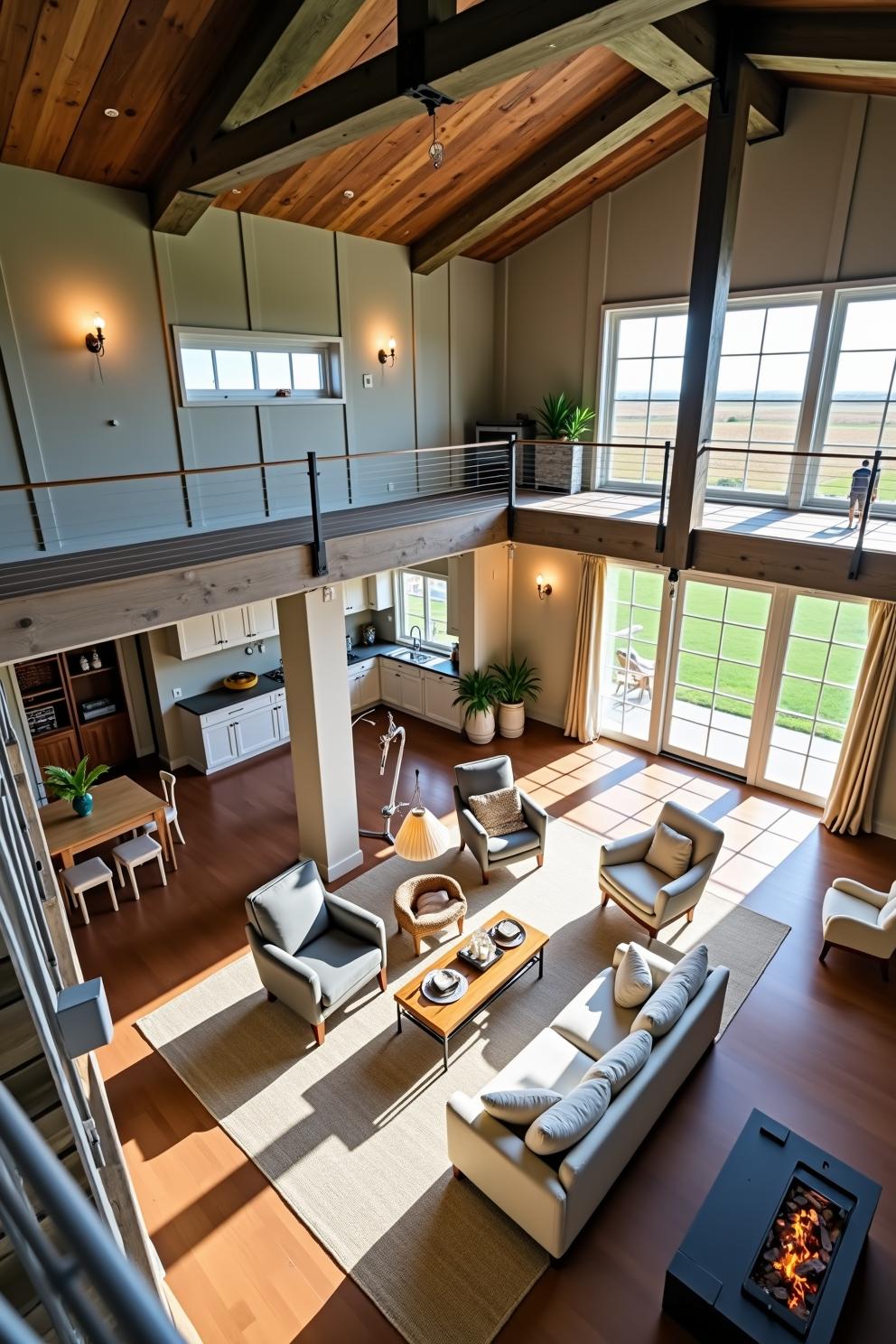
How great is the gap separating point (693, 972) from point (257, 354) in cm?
675

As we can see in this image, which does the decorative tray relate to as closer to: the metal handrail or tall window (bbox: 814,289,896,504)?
the metal handrail

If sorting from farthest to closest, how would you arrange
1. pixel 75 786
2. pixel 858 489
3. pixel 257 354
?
pixel 257 354
pixel 75 786
pixel 858 489

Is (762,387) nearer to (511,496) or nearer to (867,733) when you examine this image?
(511,496)

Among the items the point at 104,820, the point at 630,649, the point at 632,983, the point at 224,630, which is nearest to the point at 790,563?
the point at 630,649

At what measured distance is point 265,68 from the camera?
4883mm

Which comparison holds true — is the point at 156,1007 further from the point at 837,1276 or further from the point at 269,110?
the point at 269,110

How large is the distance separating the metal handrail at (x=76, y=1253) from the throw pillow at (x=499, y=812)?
619 cm

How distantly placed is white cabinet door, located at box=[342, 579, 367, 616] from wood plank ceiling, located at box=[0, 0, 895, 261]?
4209mm

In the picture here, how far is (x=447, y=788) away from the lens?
8.59 meters

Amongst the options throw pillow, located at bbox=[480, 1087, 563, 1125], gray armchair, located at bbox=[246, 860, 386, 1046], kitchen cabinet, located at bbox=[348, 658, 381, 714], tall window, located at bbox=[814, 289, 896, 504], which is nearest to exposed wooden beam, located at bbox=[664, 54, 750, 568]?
tall window, located at bbox=[814, 289, 896, 504]

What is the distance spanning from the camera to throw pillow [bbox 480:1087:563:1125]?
3998 mm

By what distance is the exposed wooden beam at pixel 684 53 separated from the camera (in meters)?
5.17

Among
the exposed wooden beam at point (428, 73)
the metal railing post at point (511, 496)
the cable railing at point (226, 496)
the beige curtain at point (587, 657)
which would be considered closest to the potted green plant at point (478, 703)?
the beige curtain at point (587, 657)

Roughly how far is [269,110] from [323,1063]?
6.64 metres
